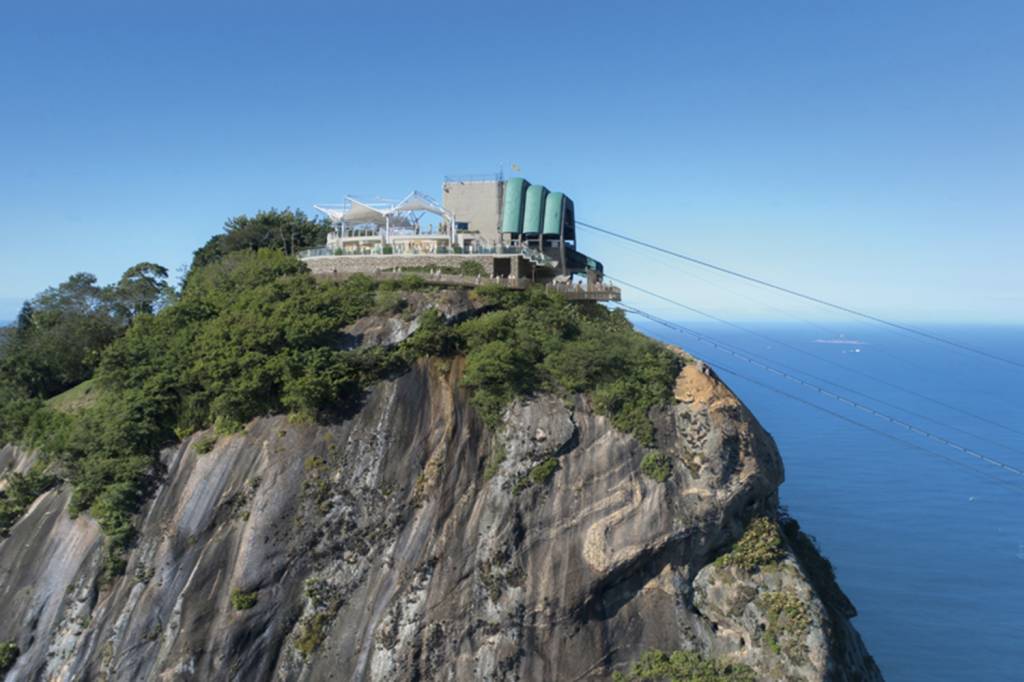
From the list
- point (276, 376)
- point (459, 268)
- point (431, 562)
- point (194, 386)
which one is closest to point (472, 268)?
point (459, 268)

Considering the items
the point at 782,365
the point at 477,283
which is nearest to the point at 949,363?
the point at 782,365

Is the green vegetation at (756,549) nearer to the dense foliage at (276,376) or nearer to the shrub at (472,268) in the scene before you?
the dense foliage at (276,376)

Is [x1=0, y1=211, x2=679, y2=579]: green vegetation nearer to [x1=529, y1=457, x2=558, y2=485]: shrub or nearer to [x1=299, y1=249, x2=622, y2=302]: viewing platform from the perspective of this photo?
[x1=529, y1=457, x2=558, y2=485]: shrub

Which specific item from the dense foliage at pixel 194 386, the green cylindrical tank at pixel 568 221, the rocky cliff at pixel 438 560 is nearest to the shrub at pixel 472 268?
the dense foliage at pixel 194 386

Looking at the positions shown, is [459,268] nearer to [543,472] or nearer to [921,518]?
[543,472]

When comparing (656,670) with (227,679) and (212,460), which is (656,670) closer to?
(227,679)

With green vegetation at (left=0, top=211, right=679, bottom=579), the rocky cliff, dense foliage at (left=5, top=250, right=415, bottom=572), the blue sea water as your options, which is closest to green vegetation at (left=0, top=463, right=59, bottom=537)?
green vegetation at (left=0, top=211, right=679, bottom=579)
